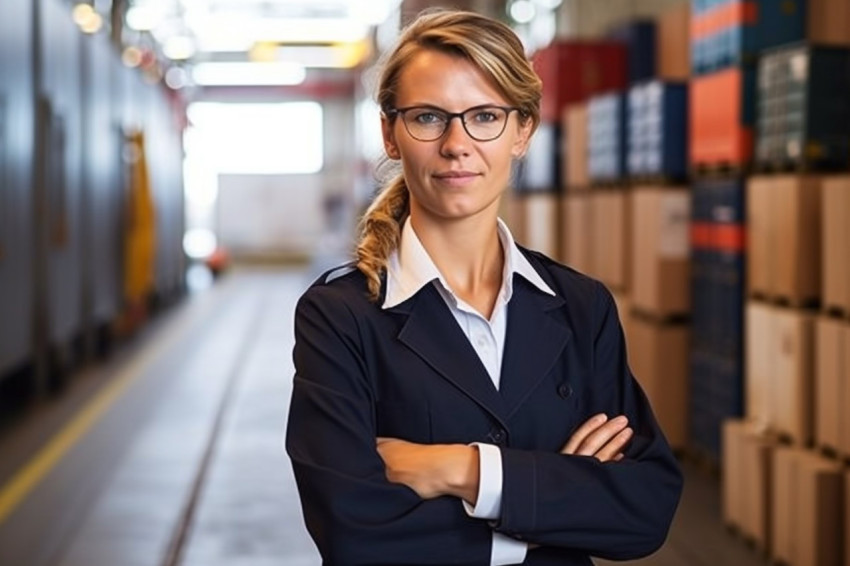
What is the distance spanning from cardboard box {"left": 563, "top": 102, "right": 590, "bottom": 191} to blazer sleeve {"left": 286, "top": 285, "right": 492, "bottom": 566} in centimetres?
893

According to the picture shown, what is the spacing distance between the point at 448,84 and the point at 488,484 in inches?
23.0

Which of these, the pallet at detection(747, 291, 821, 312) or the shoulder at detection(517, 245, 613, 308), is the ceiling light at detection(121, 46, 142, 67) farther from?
the shoulder at detection(517, 245, 613, 308)

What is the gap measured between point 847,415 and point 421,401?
13.0ft

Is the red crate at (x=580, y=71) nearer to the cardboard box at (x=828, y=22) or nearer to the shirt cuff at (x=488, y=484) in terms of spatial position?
the cardboard box at (x=828, y=22)

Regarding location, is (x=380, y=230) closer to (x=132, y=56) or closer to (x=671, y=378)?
(x=671, y=378)

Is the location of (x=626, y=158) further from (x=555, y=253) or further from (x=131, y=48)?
(x=131, y=48)

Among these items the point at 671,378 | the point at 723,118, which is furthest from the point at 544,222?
the point at 723,118

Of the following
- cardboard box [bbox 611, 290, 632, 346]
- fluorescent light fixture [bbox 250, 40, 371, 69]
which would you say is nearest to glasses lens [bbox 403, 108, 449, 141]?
cardboard box [bbox 611, 290, 632, 346]

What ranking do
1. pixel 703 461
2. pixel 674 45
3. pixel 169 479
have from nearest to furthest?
1. pixel 703 461
2. pixel 169 479
3. pixel 674 45

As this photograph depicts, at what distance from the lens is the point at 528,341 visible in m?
2.12

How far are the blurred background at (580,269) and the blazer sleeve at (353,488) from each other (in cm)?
54

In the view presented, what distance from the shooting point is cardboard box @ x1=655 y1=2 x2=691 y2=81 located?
393 inches

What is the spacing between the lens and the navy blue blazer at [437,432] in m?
2.03

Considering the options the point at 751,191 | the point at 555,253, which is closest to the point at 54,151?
the point at 555,253
